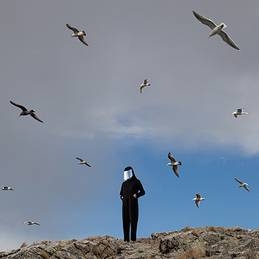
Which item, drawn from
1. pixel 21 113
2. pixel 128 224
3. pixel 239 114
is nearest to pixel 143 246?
pixel 128 224

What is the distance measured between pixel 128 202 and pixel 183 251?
408cm

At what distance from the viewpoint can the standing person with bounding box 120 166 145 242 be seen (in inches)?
1106

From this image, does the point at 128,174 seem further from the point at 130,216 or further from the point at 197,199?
the point at 197,199

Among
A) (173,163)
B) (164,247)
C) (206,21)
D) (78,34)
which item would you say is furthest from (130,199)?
(78,34)

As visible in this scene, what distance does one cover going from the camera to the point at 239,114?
45.4 metres

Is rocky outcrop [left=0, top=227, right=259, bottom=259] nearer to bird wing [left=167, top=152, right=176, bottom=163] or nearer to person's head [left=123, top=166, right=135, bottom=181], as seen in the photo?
person's head [left=123, top=166, right=135, bottom=181]

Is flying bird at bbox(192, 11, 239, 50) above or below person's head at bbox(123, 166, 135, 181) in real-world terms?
above

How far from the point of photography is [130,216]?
28141mm

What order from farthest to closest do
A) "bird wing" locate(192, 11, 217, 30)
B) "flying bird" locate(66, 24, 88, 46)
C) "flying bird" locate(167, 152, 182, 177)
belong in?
"flying bird" locate(66, 24, 88, 46), "flying bird" locate(167, 152, 182, 177), "bird wing" locate(192, 11, 217, 30)

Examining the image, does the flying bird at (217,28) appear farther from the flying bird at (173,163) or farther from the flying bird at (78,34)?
the flying bird at (78,34)

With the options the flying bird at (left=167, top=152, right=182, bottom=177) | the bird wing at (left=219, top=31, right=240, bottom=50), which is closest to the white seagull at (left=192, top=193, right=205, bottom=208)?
the flying bird at (left=167, top=152, right=182, bottom=177)

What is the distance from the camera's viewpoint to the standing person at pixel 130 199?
2809 cm

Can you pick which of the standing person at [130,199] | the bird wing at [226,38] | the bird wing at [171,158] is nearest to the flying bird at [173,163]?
the bird wing at [171,158]

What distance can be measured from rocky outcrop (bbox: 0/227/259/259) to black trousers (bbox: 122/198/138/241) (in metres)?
0.58
